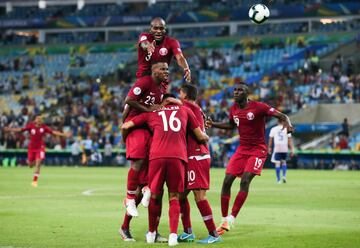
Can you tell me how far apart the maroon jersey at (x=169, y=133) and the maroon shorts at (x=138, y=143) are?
2.37 feet

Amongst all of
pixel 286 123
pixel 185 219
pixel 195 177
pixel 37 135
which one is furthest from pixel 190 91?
pixel 37 135

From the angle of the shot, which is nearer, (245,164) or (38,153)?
(245,164)

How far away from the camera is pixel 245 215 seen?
19.5 m

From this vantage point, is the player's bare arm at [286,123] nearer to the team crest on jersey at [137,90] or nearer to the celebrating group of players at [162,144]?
the celebrating group of players at [162,144]

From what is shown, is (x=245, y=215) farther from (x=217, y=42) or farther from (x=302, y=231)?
(x=217, y=42)

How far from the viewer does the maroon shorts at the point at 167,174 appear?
45.9 feet

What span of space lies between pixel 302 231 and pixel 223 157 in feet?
118

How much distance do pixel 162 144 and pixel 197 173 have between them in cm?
130

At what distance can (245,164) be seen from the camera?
1767 centimetres

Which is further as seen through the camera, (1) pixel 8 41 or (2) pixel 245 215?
(1) pixel 8 41

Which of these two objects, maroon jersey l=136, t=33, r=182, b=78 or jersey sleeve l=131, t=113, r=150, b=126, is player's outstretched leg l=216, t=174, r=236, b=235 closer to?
jersey sleeve l=131, t=113, r=150, b=126

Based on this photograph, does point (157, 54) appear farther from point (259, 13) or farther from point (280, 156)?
point (280, 156)

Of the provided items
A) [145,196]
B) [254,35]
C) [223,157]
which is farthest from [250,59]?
[145,196]

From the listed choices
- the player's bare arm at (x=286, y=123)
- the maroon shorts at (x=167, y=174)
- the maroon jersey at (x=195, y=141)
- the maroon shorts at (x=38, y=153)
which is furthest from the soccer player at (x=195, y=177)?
the maroon shorts at (x=38, y=153)
